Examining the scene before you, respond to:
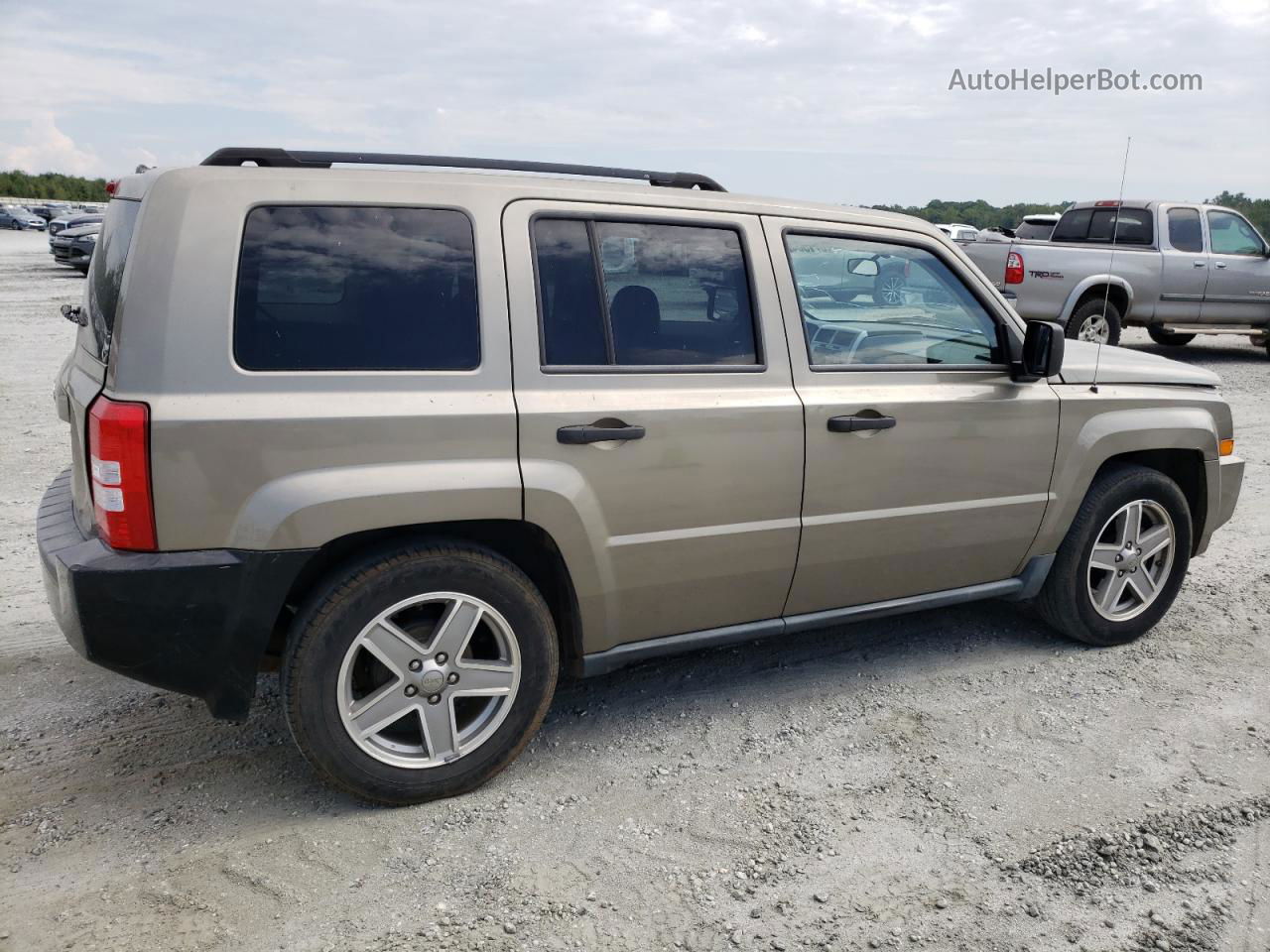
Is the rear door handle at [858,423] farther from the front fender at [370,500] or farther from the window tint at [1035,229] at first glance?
the window tint at [1035,229]

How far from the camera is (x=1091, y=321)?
501 inches

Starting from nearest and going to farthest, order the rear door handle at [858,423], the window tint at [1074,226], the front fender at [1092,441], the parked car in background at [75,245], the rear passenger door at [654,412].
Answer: the rear passenger door at [654,412]
the rear door handle at [858,423]
the front fender at [1092,441]
the window tint at [1074,226]
the parked car in background at [75,245]

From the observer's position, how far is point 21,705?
3.81m

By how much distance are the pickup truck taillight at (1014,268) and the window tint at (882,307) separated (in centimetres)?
896

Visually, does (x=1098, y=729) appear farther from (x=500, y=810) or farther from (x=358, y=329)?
(x=358, y=329)

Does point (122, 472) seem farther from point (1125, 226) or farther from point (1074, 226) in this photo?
point (1074, 226)

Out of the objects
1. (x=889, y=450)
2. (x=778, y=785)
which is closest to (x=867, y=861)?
(x=778, y=785)

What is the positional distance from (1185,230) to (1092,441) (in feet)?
35.0

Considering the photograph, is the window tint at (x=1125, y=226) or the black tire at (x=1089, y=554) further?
the window tint at (x=1125, y=226)

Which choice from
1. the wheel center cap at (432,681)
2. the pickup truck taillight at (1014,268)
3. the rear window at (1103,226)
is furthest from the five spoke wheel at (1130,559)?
the rear window at (1103,226)

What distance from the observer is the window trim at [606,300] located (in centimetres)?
327

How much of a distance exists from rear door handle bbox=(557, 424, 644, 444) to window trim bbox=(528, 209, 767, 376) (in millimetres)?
181

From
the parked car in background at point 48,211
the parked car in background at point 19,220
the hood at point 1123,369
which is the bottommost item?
the hood at point 1123,369

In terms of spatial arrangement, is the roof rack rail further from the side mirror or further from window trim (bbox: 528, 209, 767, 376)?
the side mirror
